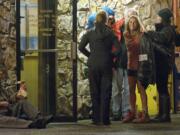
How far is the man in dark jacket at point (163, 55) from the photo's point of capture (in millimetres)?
11250

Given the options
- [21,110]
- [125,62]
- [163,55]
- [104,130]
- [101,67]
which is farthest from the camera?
[125,62]

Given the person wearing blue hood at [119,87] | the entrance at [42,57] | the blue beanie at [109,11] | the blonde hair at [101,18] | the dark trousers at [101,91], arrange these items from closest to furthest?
the dark trousers at [101,91] → the blonde hair at [101,18] → the entrance at [42,57] → the person wearing blue hood at [119,87] → the blue beanie at [109,11]

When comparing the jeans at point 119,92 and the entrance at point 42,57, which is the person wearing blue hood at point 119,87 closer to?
the jeans at point 119,92

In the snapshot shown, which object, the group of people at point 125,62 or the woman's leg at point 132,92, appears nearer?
the group of people at point 125,62

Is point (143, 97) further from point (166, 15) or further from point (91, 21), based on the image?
point (91, 21)

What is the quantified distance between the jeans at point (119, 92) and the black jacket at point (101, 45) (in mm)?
1059

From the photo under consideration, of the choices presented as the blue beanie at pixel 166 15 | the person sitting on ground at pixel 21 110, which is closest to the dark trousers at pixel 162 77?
the blue beanie at pixel 166 15

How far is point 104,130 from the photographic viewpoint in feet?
33.1

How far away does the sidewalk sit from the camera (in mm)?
9688

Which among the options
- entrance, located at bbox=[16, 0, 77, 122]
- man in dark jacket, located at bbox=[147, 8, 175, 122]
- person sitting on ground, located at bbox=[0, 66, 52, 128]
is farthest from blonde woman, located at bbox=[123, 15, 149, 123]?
person sitting on ground, located at bbox=[0, 66, 52, 128]

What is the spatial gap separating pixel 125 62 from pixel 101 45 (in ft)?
3.10

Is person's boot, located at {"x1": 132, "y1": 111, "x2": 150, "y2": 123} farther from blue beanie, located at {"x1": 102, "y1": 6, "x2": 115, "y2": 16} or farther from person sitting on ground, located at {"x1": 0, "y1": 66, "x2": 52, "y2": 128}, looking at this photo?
blue beanie, located at {"x1": 102, "y1": 6, "x2": 115, "y2": 16}

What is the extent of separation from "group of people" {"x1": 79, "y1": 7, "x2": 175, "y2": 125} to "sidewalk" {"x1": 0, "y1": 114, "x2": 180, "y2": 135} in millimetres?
338

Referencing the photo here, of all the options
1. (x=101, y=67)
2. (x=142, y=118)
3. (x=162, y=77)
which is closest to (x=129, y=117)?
(x=142, y=118)
